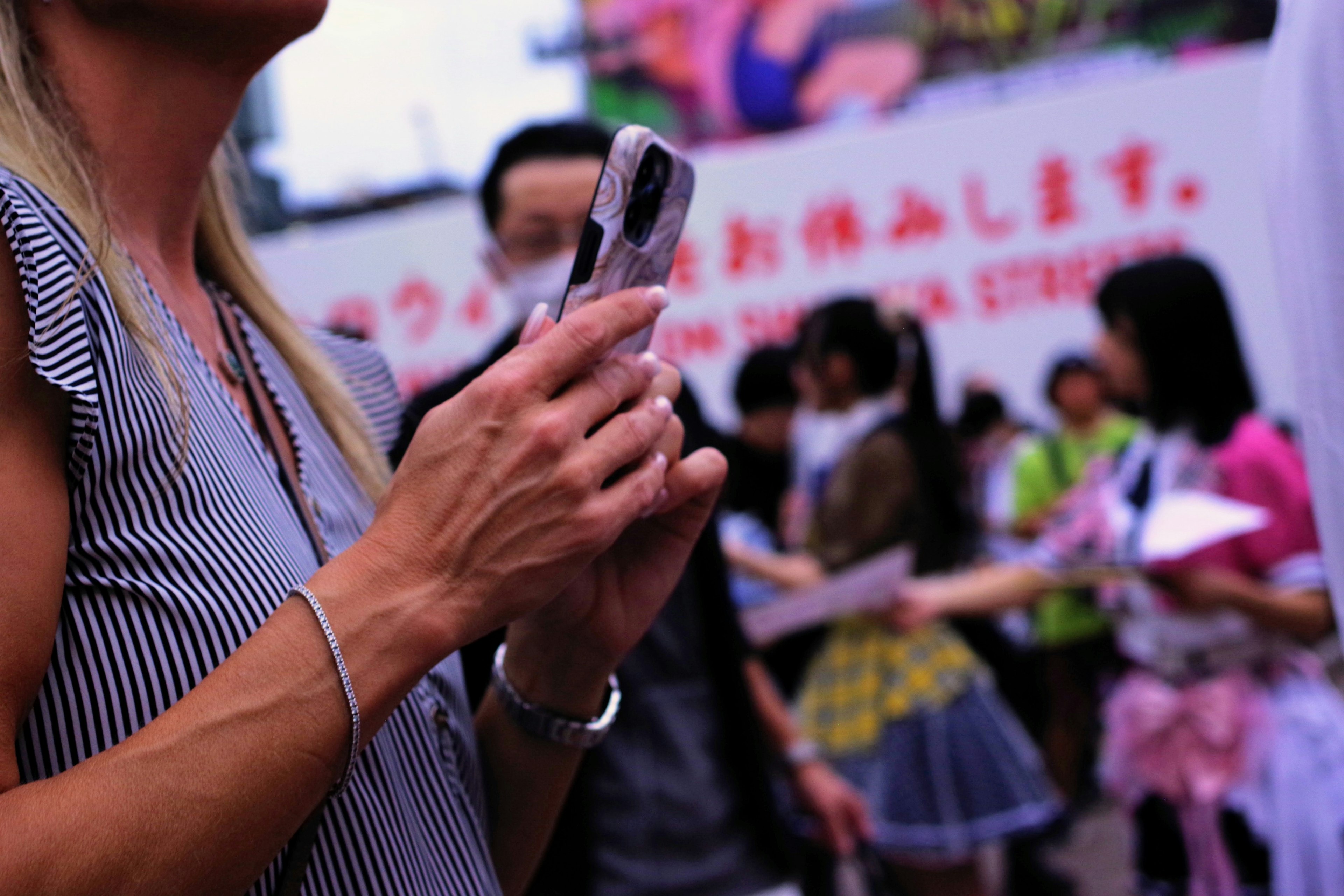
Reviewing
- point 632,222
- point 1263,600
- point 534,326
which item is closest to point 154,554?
point 534,326

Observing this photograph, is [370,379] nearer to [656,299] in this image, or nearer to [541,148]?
[656,299]

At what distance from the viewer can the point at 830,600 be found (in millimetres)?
2836

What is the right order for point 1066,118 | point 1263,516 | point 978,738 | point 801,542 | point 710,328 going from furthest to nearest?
point 710,328 → point 1066,118 → point 801,542 → point 978,738 → point 1263,516

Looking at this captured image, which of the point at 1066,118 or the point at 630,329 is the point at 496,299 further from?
the point at 630,329

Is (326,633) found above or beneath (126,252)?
beneath

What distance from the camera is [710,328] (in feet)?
19.8

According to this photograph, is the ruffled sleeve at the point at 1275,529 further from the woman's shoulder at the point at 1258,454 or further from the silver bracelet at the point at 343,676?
the silver bracelet at the point at 343,676

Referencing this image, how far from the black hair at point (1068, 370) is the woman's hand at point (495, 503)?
4.98 metres

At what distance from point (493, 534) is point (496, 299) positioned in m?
5.82

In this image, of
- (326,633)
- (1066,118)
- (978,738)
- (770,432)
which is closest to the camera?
(326,633)

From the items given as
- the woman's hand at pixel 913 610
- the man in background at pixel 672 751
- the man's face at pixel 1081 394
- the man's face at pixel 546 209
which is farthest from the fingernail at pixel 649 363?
the man's face at pixel 1081 394

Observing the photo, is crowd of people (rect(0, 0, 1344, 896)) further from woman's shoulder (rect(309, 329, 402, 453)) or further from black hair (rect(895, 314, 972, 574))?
black hair (rect(895, 314, 972, 574))

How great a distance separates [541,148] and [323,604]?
5.55ft

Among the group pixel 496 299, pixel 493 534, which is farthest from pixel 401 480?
pixel 496 299
